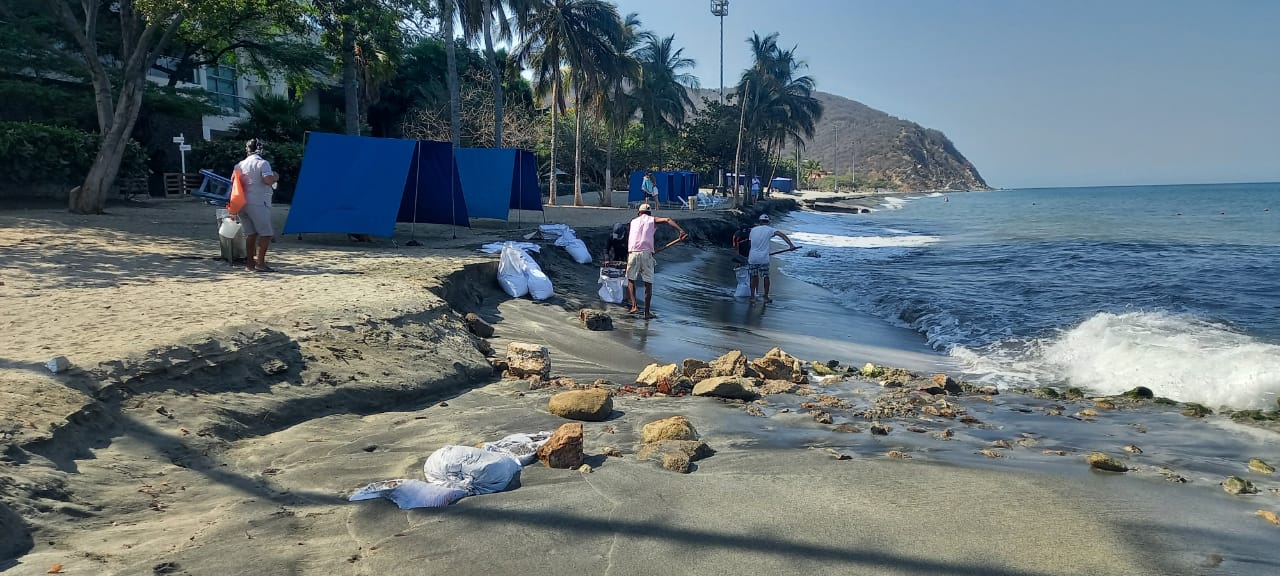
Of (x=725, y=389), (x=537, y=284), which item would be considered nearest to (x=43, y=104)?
(x=537, y=284)

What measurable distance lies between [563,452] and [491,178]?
42.2ft

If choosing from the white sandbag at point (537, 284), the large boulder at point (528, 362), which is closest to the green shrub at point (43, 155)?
the white sandbag at point (537, 284)

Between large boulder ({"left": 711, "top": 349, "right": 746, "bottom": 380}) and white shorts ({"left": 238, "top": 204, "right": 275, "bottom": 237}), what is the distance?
16.7 ft

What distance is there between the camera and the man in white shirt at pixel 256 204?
8.01m

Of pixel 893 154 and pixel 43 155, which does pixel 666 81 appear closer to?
pixel 43 155

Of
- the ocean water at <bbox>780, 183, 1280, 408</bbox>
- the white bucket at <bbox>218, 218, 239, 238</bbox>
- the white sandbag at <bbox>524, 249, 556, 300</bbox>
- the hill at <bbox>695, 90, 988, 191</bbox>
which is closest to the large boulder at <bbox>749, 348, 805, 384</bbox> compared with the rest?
the ocean water at <bbox>780, 183, 1280, 408</bbox>

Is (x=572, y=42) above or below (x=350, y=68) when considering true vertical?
above

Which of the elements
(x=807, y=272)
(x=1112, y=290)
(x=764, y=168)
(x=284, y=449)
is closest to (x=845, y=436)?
(x=284, y=449)

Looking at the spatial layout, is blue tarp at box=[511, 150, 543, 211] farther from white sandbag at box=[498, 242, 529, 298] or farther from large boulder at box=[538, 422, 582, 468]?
large boulder at box=[538, 422, 582, 468]

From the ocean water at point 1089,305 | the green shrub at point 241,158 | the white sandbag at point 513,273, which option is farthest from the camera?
the green shrub at point 241,158

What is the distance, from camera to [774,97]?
156 feet

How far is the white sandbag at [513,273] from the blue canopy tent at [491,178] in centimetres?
620

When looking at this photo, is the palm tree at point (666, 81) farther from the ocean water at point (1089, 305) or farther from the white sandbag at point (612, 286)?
the white sandbag at point (612, 286)

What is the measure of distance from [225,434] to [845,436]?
12.1ft
